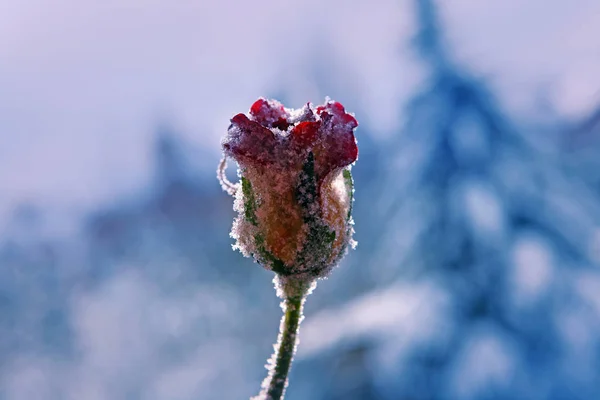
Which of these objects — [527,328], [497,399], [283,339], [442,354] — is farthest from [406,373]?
[283,339]

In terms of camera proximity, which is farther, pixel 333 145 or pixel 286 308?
pixel 286 308

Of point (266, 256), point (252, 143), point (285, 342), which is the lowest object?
point (285, 342)

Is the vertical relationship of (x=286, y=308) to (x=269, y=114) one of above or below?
below

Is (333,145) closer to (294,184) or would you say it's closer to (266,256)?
(294,184)

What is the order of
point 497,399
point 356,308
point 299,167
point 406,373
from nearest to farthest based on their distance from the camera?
point 299,167 < point 497,399 < point 406,373 < point 356,308

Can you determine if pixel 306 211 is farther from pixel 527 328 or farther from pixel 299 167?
pixel 527 328

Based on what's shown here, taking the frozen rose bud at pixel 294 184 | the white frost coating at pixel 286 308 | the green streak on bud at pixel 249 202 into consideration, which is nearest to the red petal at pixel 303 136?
the frozen rose bud at pixel 294 184

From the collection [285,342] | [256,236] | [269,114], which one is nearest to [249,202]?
[256,236]

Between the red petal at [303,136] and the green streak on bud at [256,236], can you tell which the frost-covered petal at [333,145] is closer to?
the red petal at [303,136]
